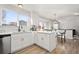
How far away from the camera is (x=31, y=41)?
165 cm

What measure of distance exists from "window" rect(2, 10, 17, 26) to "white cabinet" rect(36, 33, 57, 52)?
1.67ft

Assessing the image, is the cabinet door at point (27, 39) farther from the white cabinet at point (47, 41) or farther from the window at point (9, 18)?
the window at point (9, 18)

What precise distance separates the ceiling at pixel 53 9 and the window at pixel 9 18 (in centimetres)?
23

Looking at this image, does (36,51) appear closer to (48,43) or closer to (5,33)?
(48,43)

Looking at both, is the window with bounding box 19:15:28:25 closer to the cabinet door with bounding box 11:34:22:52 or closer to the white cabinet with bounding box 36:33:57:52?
the cabinet door with bounding box 11:34:22:52

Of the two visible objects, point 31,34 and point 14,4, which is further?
point 31,34

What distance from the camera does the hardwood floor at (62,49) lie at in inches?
62.4

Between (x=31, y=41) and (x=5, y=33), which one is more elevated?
(x=5, y=33)

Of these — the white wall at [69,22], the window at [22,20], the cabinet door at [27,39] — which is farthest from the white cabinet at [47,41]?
the window at [22,20]

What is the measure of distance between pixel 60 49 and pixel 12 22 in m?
0.93

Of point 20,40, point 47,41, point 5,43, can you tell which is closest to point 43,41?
point 47,41

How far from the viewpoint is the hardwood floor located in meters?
1.58

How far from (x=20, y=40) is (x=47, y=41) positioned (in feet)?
1.51
